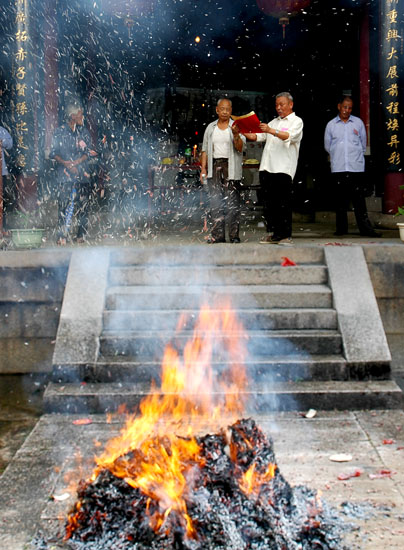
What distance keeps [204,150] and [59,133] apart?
81.8 inches

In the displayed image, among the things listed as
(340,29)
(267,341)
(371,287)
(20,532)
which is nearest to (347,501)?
(20,532)

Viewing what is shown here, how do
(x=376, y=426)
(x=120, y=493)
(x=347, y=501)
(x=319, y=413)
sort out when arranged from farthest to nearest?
(x=319, y=413) < (x=376, y=426) < (x=347, y=501) < (x=120, y=493)

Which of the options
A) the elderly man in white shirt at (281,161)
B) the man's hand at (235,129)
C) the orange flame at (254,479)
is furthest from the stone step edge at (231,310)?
the orange flame at (254,479)

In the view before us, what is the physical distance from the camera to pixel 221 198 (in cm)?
866

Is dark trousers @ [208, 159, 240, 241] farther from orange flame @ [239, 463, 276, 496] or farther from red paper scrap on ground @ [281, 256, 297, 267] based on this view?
orange flame @ [239, 463, 276, 496]

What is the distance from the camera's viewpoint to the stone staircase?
5578 millimetres

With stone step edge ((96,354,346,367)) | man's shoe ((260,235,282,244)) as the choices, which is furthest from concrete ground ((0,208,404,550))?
man's shoe ((260,235,282,244))

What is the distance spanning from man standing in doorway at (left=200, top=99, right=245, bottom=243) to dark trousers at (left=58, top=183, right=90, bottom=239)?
1716 millimetres

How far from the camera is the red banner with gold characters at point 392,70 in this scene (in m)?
9.89

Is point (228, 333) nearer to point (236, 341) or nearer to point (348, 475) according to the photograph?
point (236, 341)

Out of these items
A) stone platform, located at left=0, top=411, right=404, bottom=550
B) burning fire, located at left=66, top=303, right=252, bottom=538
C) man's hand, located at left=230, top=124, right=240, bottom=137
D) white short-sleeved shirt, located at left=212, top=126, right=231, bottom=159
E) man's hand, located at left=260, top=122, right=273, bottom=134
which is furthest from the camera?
white short-sleeved shirt, located at left=212, top=126, right=231, bottom=159

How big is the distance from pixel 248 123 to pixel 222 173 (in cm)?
117

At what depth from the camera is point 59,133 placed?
29.7 ft

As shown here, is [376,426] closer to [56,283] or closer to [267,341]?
[267,341]
